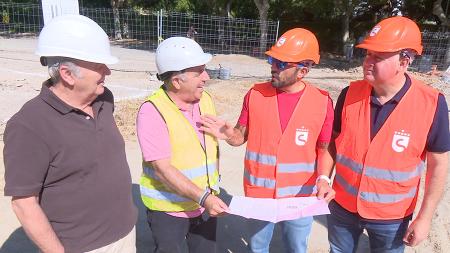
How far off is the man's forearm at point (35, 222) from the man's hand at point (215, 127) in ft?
3.53

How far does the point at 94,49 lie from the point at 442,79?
48.6 ft

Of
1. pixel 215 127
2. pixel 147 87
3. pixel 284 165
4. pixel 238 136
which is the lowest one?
pixel 147 87

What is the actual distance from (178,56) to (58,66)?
2.25 ft

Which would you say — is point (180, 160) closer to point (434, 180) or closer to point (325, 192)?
point (325, 192)

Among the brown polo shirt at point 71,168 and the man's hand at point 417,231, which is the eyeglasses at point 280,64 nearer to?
the brown polo shirt at point 71,168

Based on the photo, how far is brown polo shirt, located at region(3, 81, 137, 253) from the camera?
1765 millimetres

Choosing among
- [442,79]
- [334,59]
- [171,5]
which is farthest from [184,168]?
[171,5]

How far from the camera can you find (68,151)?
190cm

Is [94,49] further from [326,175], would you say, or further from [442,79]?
[442,79]

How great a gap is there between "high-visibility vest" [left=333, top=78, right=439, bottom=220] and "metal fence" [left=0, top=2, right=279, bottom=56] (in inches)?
641

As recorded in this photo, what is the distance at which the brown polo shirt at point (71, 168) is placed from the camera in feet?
A: 5.79

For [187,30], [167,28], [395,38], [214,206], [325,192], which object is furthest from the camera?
[187,30]

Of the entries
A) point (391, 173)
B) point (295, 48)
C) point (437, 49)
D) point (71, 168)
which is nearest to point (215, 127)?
point (295, 48)

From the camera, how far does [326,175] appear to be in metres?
2.64
